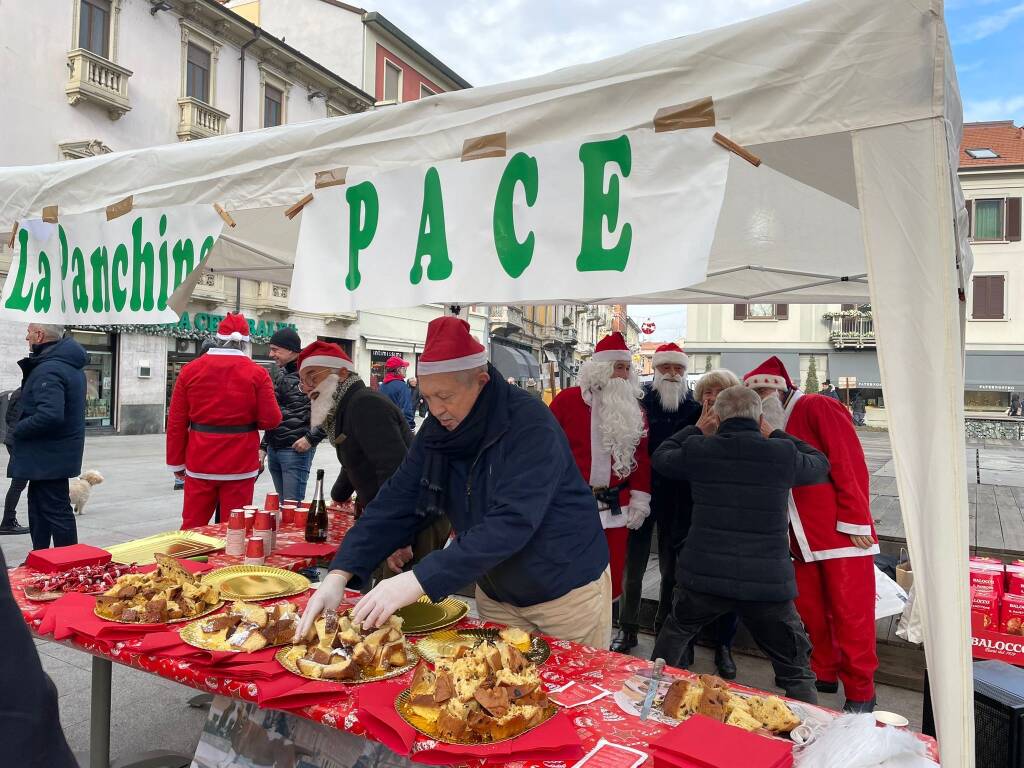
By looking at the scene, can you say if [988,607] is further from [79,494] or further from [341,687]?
[79,494]

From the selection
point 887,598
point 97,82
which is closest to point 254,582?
point 887,598

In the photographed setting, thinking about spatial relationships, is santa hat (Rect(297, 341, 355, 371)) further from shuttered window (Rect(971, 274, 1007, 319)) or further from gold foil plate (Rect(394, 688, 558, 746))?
shuttered window (Rect(971, 274, 1007, 319))

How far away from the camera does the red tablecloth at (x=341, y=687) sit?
5.49 feet

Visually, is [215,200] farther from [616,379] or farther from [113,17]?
[113,17]

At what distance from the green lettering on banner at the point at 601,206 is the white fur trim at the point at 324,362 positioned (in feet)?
7.75

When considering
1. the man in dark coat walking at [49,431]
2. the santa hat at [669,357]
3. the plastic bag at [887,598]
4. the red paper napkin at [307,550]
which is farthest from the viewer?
the santa hat at [669,357]

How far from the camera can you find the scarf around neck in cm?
235

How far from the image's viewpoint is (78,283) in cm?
353

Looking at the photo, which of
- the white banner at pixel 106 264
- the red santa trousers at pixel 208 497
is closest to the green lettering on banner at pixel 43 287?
the white banner at pixel 106 264

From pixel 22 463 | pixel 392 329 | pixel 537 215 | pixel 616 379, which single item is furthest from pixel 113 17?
pixel 537 215

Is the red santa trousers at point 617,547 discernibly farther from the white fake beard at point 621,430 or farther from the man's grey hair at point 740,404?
the man's grey hair at point 740,404

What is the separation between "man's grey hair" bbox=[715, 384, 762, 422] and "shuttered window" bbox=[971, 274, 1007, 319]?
3062 centimetres

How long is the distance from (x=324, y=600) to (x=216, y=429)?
9.67 feet

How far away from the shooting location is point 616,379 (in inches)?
191
